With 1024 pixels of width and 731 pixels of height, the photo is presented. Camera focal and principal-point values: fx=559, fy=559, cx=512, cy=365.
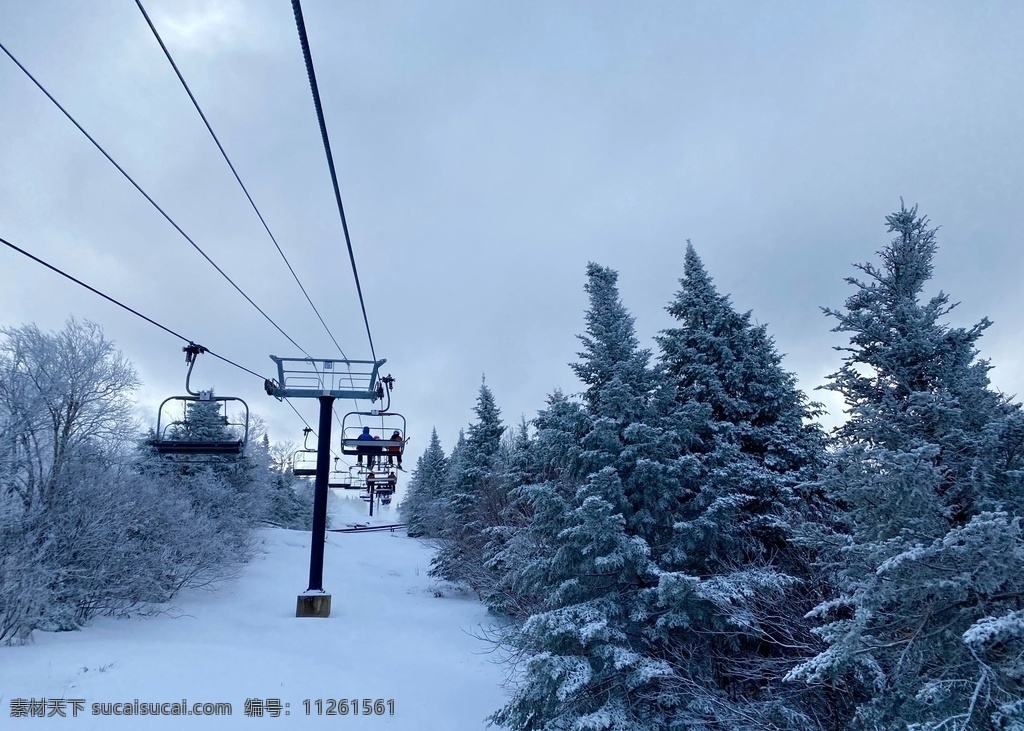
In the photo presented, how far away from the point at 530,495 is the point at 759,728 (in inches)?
218

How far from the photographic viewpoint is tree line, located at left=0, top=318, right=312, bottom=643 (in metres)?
15.0

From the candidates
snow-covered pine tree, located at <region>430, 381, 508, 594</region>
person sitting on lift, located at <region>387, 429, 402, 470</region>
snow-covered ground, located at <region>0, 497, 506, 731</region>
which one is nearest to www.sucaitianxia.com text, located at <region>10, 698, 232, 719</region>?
snow-covered ground, located at <region>0, 497, 506, 731</region>

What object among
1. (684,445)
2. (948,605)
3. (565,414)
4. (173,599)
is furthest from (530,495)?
(173,599)

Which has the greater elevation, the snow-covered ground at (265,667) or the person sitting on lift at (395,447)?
the person sitting on lift at (395,447)

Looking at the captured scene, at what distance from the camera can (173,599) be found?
857 inches

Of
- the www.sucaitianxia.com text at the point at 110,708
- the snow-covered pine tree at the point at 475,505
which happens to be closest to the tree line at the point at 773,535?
the www.sucaitianxia.com text at the point at 110,708

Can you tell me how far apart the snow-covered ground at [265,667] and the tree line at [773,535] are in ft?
7.14

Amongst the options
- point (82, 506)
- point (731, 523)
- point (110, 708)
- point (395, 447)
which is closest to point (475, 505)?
point (395, 447)

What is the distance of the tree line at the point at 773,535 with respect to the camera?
635 centimetres

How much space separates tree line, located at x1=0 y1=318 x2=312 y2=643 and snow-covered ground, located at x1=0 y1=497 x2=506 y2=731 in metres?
0.95

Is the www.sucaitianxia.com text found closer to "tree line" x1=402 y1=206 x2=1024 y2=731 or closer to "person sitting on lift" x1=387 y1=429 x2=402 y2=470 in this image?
"tree line" x1=402 y1=206 x2=1024 y2=731

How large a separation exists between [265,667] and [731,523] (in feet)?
35.4

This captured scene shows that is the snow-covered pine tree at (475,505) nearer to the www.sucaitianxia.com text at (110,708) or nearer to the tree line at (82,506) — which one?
the tree line at (82,506)

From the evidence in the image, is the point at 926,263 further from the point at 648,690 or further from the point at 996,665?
the point at 648,690
